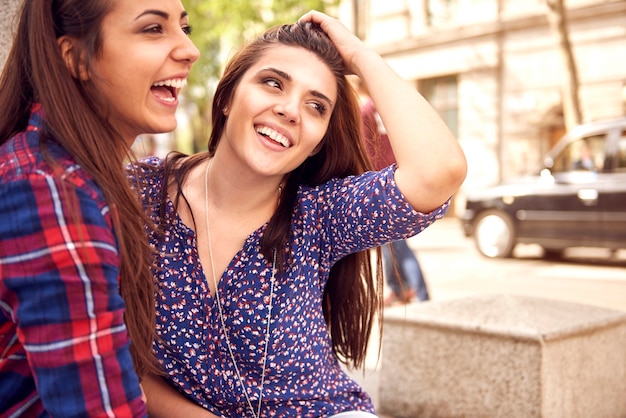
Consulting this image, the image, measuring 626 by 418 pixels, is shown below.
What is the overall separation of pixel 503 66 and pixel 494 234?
9117mm

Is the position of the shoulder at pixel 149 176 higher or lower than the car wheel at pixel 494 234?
higher

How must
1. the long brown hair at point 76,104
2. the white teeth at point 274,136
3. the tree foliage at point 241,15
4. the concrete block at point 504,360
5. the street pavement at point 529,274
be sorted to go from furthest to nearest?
1. the tree foliage at point 241,15
2. the street pavement at point 529,274
3. the concrete block at point 504,360
4. the white teeth at point 274,136
5. the long brown hair at point 76,104

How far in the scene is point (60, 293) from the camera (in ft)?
3.98

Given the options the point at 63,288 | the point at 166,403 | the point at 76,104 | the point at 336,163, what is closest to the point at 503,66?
the point at 336,163

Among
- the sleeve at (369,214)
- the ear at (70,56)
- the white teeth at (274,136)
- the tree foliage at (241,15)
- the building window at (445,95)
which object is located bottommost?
the sleeve at (369,214)

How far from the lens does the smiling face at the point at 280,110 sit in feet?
6.84

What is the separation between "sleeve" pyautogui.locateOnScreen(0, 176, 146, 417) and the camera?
3.98 ft

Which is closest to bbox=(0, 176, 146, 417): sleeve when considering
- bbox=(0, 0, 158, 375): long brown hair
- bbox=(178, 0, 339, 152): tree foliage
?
bbox=(0, 0, 158, 375): long brown hair

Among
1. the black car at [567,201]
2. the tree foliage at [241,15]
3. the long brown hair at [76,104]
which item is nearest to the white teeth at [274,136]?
the long brown hair at [76,104]

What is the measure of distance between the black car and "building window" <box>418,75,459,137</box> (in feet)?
31.3

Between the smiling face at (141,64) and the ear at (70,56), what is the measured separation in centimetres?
2

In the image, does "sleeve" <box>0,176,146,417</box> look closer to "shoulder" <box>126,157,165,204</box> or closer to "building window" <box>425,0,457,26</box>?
"shoulder" <box>126,157,165,204</box>

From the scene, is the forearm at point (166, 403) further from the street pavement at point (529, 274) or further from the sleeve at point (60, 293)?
the street pavement at point (529, 274)

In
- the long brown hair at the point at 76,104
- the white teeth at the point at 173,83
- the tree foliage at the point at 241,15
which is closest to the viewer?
the long brown hair at the point at 76,104
